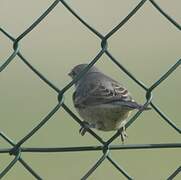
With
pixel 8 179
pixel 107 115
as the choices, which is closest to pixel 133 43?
pixel 8 179

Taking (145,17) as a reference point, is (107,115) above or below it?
below

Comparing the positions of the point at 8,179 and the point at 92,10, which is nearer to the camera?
the point at 8,179

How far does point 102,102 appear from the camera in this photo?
5047 millimetres

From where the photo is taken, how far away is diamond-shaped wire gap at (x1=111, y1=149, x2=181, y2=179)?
838cm

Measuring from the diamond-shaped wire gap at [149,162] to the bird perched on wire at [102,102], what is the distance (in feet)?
8.93

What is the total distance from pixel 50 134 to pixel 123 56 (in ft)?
11.2

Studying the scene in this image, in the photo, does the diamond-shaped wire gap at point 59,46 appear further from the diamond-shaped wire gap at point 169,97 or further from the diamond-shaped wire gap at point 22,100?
the diamond-shaped wire gap at point 169,97

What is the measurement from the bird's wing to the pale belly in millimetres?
38

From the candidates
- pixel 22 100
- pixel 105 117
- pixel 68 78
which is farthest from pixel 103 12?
pixel 105 117

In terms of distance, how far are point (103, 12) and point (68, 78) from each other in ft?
18.5

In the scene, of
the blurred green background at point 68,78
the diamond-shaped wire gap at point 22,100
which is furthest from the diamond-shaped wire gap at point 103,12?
the diamond-shaped wire gap at point 22,100

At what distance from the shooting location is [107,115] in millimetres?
4969

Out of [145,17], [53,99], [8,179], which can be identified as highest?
[145,17]

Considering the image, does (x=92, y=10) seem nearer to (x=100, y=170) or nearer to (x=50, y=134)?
(x=50, y=134)
